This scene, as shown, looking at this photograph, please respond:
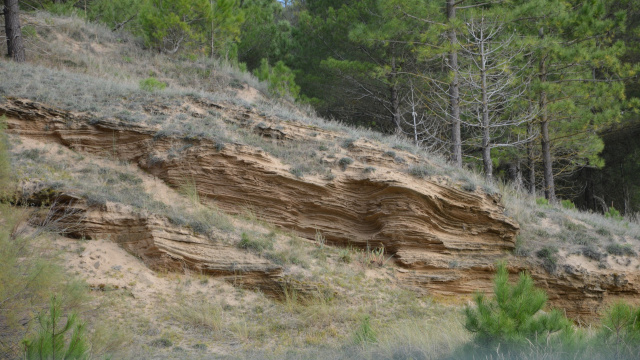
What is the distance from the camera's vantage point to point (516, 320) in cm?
439

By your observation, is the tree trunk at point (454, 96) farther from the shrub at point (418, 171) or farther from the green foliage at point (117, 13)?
the green foliage at point (117, 13)

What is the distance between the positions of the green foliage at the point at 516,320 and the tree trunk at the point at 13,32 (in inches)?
584

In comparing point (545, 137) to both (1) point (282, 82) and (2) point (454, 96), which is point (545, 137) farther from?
(1) point (282, 82)

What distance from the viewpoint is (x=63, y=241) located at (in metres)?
7.32

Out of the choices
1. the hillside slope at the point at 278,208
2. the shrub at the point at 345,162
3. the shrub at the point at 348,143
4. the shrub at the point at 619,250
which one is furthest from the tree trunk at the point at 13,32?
the shrub at the point at 619,250

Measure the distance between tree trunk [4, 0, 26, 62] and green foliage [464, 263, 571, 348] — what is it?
48.7 feet

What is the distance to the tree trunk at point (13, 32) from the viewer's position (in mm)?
13773

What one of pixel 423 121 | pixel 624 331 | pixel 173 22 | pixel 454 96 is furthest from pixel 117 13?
pixel 624 331

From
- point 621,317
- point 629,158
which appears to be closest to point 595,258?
point 621,317

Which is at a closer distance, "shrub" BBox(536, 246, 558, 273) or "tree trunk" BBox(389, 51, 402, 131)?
"shrub" BBox(536, 246, 558, 273)

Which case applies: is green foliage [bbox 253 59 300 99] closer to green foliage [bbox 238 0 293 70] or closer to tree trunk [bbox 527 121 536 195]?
green foliage [bbox 238 0 293 70]

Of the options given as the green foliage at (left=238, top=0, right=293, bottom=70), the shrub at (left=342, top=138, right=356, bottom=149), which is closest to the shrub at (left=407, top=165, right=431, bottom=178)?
the shrub at (left=342, top=138, right=356, bottom=149)

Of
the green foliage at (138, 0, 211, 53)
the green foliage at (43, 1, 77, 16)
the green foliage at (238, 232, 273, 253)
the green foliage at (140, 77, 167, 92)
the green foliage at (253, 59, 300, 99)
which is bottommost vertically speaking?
the green foliage at (238, 232, 273, 253)

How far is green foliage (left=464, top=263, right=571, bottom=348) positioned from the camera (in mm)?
4328
